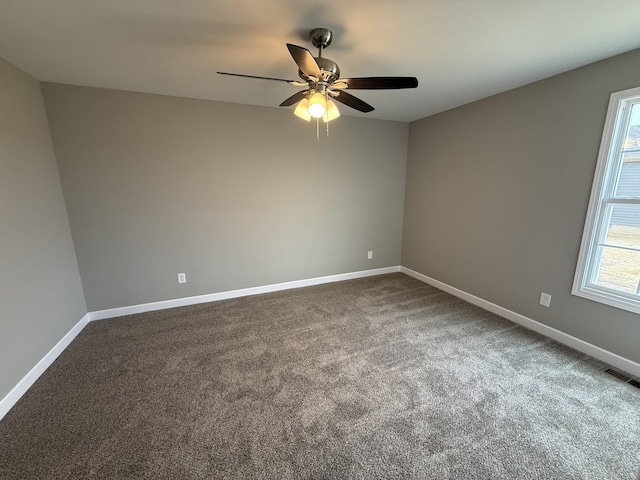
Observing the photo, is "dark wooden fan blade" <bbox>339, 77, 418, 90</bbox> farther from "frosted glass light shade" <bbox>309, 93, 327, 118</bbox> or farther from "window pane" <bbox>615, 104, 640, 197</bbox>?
"window pane" <bbox>615, 104, 640, 197</bbox>

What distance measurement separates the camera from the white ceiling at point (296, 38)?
1457 mm

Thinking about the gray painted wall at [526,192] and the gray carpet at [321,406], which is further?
the gray painted wall at [526,192]

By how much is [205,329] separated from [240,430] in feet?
4.40

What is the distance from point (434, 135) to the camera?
3615mm

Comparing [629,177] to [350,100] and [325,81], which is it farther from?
[325,81]

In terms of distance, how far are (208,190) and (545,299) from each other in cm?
377

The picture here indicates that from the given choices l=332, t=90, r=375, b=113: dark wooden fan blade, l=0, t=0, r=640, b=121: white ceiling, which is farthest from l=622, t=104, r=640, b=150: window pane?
l=332, t=90, r=375, b=113: dark wooden fan blade

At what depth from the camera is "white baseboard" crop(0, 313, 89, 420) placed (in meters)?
1.72

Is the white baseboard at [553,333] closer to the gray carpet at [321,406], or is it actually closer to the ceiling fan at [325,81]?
the gray carpet at [321,406]

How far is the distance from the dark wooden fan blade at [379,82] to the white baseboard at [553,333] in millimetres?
2613

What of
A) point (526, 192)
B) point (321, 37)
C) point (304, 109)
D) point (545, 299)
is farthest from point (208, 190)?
point (545, 299)

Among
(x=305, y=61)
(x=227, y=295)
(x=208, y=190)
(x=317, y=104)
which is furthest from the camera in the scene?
(x=227, y=295)

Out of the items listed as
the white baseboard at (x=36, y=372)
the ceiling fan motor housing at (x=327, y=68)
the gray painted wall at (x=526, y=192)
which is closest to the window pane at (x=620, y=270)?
the gray painted wall at (x=526, y=192)

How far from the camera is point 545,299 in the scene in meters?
2.55
